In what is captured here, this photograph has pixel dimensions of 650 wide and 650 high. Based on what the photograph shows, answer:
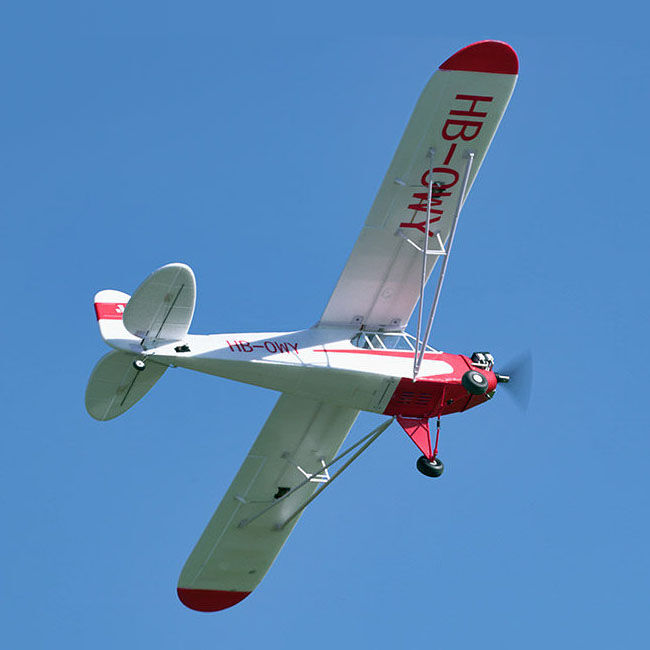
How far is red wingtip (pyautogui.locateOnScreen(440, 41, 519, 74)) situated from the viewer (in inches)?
693

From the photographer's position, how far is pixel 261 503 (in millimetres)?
22578

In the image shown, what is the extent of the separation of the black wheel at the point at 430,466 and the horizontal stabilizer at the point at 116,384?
4.26m

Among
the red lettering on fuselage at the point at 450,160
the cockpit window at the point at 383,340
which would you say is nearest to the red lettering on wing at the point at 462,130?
the red lettering on fuselage at the point at 450,160

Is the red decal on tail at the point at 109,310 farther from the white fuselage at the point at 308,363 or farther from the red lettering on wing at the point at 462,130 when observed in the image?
the red lettering on wing at the point at 462,130

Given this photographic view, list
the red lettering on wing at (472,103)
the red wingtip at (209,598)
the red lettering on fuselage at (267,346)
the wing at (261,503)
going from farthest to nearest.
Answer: the red wingtip at (209,598) → the wing at (261,503) → the red lettering on fuselage at (267,346) → the red lettering on wing at (472,103)

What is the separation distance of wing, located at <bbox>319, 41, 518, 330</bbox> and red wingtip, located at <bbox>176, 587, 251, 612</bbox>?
21.9 ft

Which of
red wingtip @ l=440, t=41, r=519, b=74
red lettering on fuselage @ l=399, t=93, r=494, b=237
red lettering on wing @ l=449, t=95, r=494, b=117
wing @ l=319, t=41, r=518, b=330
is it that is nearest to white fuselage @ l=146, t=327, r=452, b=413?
wing @ l=319, t=41, r=518, b=330

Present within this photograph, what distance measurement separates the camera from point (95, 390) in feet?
62.4

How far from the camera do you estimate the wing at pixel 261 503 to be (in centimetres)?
2159

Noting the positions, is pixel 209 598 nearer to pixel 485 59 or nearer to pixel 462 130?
pixel 462 130

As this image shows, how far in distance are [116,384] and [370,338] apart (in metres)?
4.10

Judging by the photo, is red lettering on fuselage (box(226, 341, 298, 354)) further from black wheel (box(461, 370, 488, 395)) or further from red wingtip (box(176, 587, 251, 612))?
red wingtip (box(176, 587, 251, 612))

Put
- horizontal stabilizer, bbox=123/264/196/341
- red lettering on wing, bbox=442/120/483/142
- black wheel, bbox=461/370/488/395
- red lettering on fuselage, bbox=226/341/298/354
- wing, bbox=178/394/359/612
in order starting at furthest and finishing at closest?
1. wing, bbox=178/394/359/612
2. black wheel, bbox=461/370/488/395
3. red lettering on fuselage, bbox=226/341/298/354
4. red lettering on wing, bbox=442/120/483/142
5. horizontal stabilizer, bbox=123/264/196/341

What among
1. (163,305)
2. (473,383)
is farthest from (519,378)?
(163,305)
